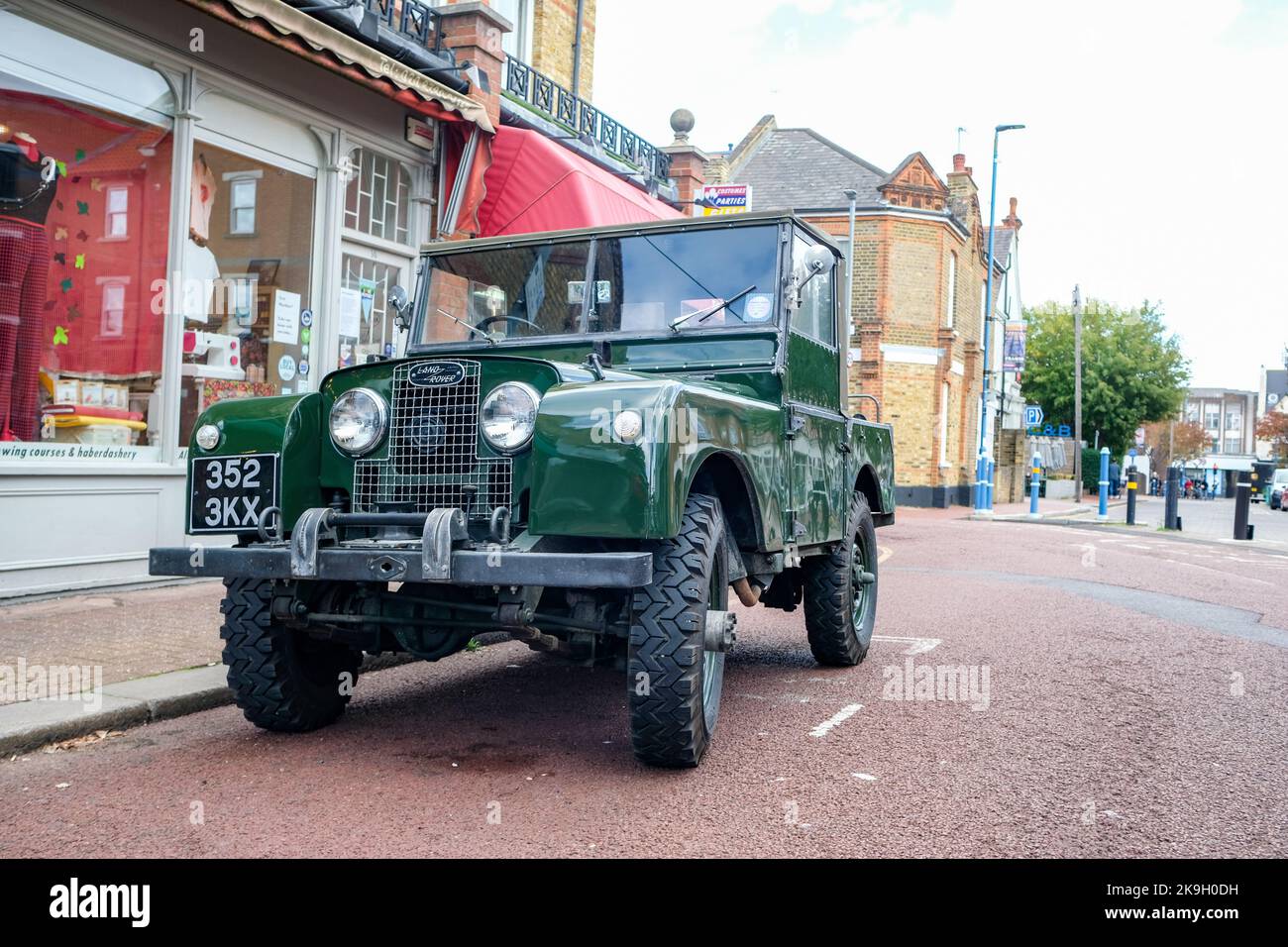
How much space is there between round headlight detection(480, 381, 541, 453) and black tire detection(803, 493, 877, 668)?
2.64 metres

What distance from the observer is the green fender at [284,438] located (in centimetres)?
467

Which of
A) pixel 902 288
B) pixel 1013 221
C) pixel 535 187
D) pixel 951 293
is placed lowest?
pixel 535 187

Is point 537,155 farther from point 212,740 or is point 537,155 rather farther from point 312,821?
point 312,821

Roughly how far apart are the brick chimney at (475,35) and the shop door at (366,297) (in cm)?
188

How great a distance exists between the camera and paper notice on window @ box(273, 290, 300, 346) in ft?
33.7

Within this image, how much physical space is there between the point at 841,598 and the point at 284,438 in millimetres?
3255

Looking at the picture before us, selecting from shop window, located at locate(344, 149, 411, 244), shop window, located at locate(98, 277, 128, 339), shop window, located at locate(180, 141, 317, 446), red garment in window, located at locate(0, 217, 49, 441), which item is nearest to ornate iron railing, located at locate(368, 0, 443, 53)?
shop window, located at locate(344, 149, 411, 244)

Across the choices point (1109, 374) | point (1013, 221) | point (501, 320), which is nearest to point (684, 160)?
point (501, 320)

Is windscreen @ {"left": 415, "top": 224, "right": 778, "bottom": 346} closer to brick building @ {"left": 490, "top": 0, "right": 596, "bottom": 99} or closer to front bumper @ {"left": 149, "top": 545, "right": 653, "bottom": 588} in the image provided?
front bumper @ {"left": 149, "top": 545, "right": 653, "bottom": 588}

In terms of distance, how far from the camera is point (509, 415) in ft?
14.5

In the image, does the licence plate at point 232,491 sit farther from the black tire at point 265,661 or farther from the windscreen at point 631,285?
the windscreen at point 631,285

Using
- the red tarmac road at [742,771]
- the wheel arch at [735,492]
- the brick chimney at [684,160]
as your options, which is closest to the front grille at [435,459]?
the wheel arch at [735,492]

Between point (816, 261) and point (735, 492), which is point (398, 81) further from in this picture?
point (735, 492)
